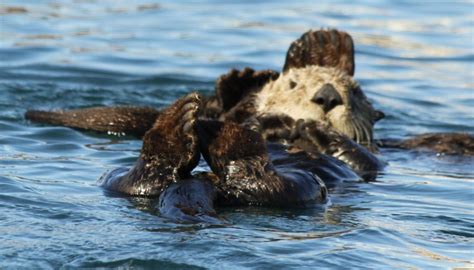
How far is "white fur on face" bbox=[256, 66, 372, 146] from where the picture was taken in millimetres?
6992

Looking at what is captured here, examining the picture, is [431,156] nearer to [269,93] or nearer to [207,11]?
[269,93]

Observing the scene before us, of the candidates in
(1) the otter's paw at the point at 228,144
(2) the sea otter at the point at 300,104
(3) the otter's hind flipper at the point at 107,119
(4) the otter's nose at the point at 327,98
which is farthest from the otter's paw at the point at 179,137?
(3) the otter's hind flipper at the point at 107,119

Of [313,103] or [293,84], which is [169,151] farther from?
[293,84]

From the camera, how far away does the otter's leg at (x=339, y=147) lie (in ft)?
20.7

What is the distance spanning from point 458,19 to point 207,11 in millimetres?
3406

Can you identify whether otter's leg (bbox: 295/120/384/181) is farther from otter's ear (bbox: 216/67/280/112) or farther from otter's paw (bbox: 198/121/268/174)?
otter's paw (bbox: 198/121/268/174)

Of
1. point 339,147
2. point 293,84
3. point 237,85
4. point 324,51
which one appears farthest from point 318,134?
point 324,51

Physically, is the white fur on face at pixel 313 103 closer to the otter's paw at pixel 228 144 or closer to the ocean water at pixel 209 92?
the ocean water at pixel 209 92

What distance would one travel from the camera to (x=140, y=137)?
7293 millimetres

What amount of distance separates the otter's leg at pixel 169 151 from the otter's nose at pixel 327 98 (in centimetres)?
198

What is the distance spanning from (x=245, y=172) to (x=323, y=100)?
2.00 meters

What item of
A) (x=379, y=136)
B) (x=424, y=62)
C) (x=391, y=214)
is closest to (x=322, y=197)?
(x=391, y=214)

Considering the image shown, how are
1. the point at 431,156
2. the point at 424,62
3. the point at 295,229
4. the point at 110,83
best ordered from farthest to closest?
the point at 424,62 → the point at 110,83 → the point at 431,156 → the point at 295,229

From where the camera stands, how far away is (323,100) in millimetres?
6887
